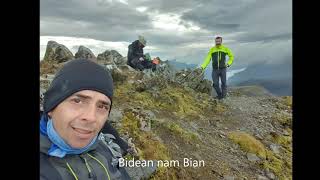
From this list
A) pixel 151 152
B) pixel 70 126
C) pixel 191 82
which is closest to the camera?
pixel 70 126

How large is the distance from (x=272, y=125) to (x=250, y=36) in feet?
3.19

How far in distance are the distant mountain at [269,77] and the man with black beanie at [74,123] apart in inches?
60.0

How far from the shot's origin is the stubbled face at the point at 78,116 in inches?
179

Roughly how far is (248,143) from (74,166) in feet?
6.25

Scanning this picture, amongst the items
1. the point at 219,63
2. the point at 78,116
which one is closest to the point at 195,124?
the point at 219,63

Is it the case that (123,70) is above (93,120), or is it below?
above

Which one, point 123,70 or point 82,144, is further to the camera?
point 123,70

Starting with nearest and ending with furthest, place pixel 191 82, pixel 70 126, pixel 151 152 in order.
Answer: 1. pixel 70 126
2. pixel 151 152
3. pixel 191 82

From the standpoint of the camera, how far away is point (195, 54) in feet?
17.5

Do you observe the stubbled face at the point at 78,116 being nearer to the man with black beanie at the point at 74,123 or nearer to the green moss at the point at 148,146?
the man with black beanie at the point at 74,123

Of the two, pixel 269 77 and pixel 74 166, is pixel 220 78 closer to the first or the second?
pixel 269 77

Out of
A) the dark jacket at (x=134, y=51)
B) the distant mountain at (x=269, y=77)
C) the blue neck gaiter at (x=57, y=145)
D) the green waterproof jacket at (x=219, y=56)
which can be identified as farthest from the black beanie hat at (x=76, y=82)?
the distant mountain at (x=269, y=77)
